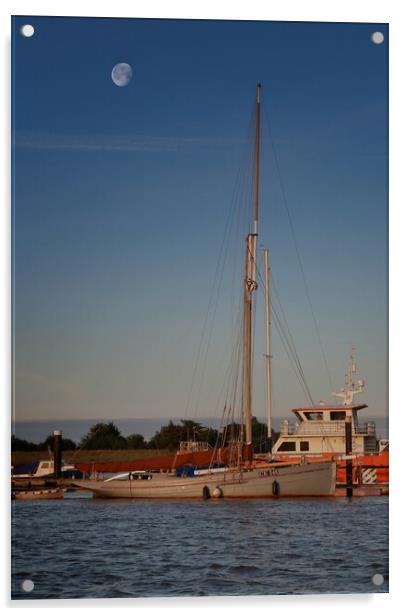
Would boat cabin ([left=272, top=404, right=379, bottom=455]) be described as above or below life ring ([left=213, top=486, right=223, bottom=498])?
above

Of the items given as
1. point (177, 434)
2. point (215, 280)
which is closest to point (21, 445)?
point (177, 434)

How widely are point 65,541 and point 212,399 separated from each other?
123 centimetres

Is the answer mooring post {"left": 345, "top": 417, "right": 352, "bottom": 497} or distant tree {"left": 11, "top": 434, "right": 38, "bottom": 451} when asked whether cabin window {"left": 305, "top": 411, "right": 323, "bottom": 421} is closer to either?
mooring post {"left": 345, "top": 417, "right": 352, "bottom": 497}

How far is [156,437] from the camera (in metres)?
7.46

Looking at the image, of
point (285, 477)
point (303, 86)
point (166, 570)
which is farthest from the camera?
point (285, 477)

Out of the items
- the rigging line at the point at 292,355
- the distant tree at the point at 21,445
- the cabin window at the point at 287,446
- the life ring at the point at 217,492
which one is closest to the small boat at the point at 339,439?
the cabin window at the point at 287,446

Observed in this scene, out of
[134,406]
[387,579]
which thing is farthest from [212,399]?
[387,579]

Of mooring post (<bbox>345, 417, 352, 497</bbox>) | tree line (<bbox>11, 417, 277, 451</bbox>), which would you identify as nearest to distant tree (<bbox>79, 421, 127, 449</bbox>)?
tree line (<bbox>11, 417, 277, 451</bbox>)

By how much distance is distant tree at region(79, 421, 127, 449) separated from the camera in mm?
7273

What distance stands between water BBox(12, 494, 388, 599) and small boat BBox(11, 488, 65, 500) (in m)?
0.04

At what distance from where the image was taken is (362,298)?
24.1 ft

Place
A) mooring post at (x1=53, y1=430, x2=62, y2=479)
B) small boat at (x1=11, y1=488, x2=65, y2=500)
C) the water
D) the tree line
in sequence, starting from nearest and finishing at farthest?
the water
small boat at (x1=11, y1=488, x2=65, y2=500)
mooring post at (x1=53, y1=430, x2=62, y2=479)
the tree line

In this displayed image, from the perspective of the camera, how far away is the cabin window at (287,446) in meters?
7.86
